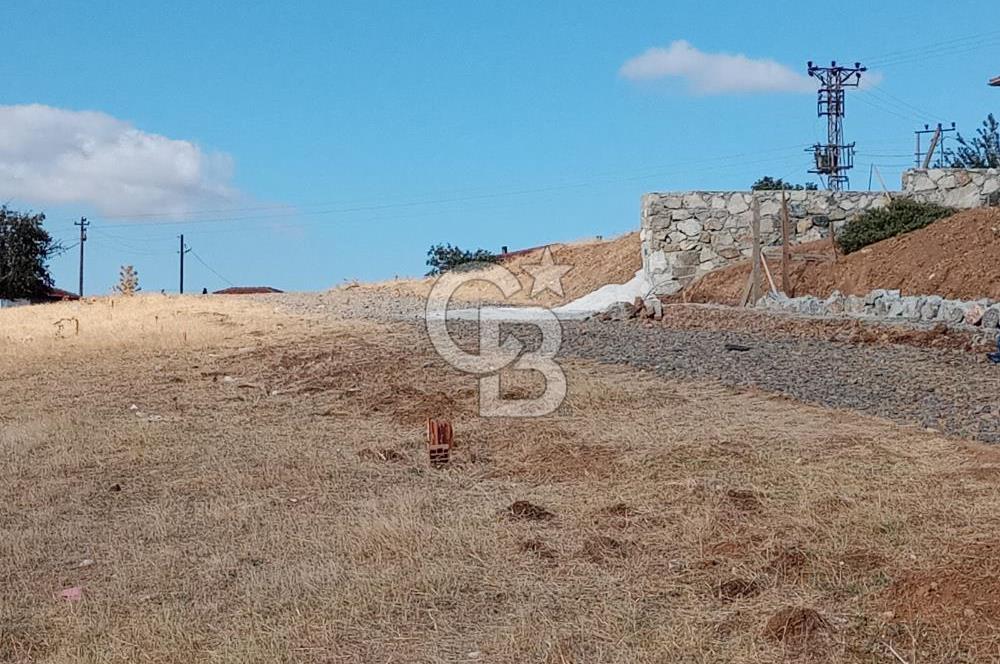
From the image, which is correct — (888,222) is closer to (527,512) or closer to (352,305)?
(352,305)

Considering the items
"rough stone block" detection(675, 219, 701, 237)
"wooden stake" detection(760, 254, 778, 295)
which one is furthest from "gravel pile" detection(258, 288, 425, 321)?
"wooden stake" detection(760, 254, 778, 295)

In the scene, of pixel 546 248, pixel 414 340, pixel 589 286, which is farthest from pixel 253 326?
pixel 546 248

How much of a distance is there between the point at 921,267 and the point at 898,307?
2251 millimetres

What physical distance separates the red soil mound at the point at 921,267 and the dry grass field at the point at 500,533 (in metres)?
7.16

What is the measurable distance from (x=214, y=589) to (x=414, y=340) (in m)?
9.02

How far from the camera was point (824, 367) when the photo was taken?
33.2ft

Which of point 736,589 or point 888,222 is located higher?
point 888,222

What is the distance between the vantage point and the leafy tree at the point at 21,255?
131ft

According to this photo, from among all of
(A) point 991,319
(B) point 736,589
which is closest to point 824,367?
(A) point 991,319

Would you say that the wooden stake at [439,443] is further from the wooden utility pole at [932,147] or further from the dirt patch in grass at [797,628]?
the wooden utility pole at [932,147]

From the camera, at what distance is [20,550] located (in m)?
5.07

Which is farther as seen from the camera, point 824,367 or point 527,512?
point 824,367

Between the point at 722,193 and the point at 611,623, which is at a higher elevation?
the point at 722,193

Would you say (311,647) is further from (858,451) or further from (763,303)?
(763,303)
